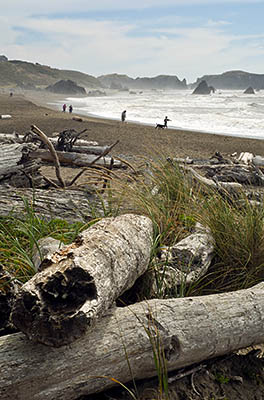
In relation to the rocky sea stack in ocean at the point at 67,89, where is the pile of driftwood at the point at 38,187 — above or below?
below

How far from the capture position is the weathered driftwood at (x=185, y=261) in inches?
118

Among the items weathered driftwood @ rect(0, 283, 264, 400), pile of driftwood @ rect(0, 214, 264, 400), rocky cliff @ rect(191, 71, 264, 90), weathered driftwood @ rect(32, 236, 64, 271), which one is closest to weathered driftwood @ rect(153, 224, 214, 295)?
pile of driftwood @ rect(0, 214, 264, 400)

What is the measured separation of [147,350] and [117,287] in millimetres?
415

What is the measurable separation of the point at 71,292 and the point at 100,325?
386 millimetres

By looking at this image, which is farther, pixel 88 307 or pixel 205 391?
pixel 205 391

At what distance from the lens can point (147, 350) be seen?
7.34 feet

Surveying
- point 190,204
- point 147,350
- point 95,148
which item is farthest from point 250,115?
point 147,350

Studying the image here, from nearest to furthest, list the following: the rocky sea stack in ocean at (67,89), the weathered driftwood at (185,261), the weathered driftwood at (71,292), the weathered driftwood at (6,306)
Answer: the weathered driftwood at (71,292), the weathered driftwood at (6,306), the weathered driftwood at (185,261), the rocky sea stack in ocean at (67,89)

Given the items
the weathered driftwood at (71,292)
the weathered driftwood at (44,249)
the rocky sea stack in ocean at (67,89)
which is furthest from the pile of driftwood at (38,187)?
the rocky sea stack in ocean at (67,89)

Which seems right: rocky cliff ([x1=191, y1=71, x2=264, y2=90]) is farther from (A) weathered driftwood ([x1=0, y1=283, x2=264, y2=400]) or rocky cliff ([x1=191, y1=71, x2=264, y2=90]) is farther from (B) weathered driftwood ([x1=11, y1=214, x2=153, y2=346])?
(B) weathered driftwood ([x1=11, y1=214, x2=153, y2=346])

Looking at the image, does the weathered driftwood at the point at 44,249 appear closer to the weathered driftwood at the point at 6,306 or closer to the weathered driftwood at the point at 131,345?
the weathered driftwood at the point at 6,306

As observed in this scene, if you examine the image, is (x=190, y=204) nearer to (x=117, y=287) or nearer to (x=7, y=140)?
(x=117, y=287)

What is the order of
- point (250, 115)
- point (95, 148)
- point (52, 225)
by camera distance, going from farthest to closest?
point (250, 115)
point (95, 148)
point (52, 225)

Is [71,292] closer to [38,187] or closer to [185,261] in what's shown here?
[185,261]
